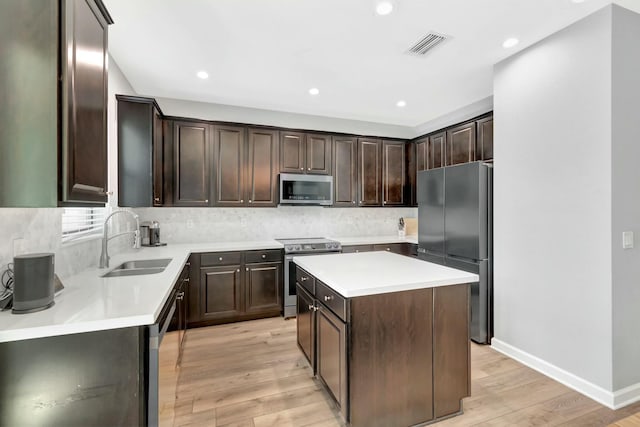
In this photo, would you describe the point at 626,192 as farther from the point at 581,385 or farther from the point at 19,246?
the point at 19,246

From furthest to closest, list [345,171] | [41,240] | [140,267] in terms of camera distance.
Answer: [345,171]
[140,267]
[41,240]

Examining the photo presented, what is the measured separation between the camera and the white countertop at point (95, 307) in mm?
1187

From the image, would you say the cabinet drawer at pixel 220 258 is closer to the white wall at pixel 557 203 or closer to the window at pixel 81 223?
the window at pixel 81 223

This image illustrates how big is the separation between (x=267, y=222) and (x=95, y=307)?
9.84 ft

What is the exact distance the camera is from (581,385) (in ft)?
7.20

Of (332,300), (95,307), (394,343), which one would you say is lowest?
(394,343)

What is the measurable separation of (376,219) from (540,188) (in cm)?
280

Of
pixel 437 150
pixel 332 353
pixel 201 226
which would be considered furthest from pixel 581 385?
pixel 201 226

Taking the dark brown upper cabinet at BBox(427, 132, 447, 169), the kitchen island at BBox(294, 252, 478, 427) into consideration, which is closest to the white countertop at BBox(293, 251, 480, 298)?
the kitchen island at BBox(294, 252, 478, 427)

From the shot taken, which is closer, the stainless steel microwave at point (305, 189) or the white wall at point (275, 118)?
the white wall at point (275, 118)

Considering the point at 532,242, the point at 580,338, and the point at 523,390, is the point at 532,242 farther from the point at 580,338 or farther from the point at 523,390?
the point at 523,390

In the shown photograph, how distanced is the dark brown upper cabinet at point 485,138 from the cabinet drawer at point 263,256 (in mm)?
2802

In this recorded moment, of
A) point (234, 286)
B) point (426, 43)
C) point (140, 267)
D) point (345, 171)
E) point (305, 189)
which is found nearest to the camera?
point (426, 43)

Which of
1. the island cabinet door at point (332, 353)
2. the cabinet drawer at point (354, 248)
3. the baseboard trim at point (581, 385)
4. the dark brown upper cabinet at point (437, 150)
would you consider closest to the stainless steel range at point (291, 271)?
the cabinet drawer at point (354, 248)
